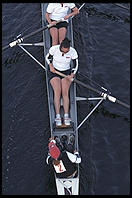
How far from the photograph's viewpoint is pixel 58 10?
14.2 m

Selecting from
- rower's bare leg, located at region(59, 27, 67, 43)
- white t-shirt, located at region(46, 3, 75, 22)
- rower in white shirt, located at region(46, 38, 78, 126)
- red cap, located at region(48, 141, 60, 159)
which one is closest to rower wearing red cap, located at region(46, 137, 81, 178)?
red cap, located at region(48, 141, 60, 159)

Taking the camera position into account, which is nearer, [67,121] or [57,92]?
[67,121]

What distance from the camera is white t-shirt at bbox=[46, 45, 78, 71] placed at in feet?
40.5

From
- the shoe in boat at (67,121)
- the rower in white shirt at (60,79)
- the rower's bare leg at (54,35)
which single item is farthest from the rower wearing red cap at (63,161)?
the rower's bare leg at (54,35)

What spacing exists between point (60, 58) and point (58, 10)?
2.79m

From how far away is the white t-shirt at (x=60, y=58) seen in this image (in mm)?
12359

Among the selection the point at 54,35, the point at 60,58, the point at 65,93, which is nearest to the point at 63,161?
the point at 65,93

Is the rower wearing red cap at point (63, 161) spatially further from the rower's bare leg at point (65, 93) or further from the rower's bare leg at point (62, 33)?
the rower's bare leg at point (62, 33)

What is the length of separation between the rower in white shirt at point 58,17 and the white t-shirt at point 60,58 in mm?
1704

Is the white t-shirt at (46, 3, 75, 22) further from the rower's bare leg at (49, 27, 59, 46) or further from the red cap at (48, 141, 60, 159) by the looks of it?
the red cap at (48, 141, 60, 159)

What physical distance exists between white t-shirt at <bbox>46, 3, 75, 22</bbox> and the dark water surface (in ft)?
8.28

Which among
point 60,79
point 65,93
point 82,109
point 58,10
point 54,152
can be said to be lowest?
point 54,152

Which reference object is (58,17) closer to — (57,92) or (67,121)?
(57,92)

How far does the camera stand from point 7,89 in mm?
15297
